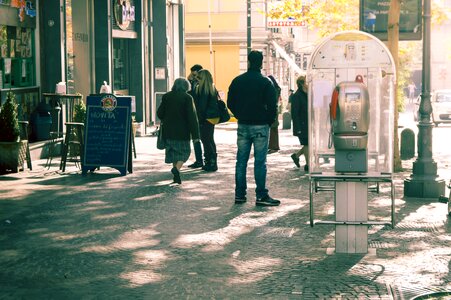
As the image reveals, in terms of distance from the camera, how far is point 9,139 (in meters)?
14.9

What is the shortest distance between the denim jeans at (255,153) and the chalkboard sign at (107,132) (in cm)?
322

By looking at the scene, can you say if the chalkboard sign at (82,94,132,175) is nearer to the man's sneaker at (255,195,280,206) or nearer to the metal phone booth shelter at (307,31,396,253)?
the man's sneaker at (255,195,280,206)

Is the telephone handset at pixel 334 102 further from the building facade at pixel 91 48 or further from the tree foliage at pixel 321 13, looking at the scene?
the tree foliage at pixel 321 13

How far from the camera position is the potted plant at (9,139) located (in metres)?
14.8

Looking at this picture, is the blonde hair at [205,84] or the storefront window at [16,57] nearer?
→ the blonde hair at [205,84]

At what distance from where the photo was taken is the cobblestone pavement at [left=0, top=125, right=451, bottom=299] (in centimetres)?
715

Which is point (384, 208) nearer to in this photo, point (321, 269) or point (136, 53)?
point (321, 269)

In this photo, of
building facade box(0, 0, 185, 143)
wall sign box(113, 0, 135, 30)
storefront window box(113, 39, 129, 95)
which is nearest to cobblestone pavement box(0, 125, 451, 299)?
building facade box(0, 0, 185, 143)

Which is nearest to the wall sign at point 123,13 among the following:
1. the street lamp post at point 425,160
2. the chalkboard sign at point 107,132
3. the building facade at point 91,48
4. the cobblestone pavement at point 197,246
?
the building facade at point 91,48

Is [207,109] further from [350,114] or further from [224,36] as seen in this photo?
[224,36]

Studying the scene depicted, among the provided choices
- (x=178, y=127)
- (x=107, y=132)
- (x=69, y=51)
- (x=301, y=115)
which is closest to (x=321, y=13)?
(x=69, y=51)

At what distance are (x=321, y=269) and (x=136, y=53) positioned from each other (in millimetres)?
18821

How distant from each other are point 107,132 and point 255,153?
368 centimetres

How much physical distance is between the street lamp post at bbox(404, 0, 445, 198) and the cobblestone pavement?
0.84ft
